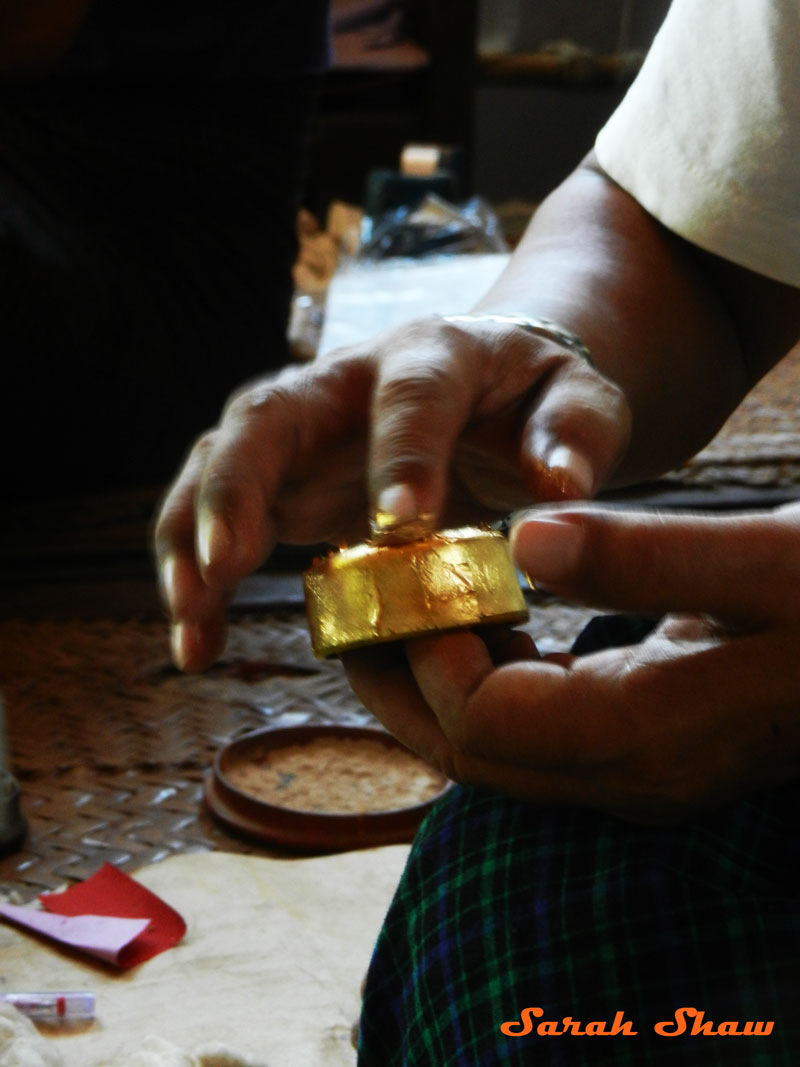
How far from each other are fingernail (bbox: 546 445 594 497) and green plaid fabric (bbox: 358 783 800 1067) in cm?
19

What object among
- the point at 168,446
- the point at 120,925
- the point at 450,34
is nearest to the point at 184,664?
the point at 120,925

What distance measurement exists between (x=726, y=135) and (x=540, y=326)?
1.04 feet

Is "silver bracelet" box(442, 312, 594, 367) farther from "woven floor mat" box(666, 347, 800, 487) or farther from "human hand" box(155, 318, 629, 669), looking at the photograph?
"woven floor mat" box(666, 347, 800, 487)

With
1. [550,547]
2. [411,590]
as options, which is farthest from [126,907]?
[550,547]

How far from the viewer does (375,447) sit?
0.71 metres

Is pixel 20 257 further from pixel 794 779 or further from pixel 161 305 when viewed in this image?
pixel 794 779

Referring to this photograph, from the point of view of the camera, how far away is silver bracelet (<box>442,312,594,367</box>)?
32.8 inches

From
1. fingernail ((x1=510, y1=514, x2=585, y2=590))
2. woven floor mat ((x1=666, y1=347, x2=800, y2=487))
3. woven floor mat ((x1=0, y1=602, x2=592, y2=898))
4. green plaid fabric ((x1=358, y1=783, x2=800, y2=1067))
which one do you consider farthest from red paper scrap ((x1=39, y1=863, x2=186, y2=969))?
woven floor mat ((x1=666, y1=347, x2=800, y2=487))

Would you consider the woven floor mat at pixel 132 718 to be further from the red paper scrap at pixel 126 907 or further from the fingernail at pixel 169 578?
the fingernail at pixel 169 578

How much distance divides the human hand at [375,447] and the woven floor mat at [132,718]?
647 millimetres

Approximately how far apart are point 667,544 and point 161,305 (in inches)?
Result: 74.2

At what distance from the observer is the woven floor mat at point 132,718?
4.46 ft

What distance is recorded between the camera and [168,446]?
2430mm

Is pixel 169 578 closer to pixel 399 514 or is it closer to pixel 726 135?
pixel 399 514
